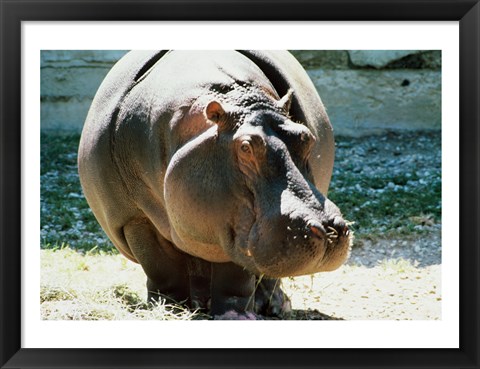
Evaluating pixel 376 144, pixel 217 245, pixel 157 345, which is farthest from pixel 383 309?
pixel 376 144

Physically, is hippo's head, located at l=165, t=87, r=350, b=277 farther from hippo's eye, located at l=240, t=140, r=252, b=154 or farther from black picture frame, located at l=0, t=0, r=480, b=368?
black picture frame, located at l=0, t=0, r=480, b=368

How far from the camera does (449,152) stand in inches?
180

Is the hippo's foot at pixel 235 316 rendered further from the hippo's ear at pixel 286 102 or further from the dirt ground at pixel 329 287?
the hippo's ear at pixel 286 102

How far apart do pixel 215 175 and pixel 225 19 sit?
795 millimetres

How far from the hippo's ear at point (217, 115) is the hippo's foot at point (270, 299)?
1.14 meters

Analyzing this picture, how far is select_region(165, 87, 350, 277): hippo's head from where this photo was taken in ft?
14.8

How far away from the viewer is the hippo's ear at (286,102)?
16.2ft

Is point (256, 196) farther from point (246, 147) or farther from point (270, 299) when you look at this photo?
point (270, 299)

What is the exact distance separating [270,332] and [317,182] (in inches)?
62.3

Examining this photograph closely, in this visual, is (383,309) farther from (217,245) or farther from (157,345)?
(157,345)

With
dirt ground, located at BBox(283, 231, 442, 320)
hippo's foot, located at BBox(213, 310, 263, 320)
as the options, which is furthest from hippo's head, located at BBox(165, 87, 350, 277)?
dirt ground, located at BBox(283, 231, 442, 320)

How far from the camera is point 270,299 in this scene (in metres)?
5.59

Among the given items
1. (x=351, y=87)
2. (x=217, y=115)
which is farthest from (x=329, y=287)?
(x=351, y=87)

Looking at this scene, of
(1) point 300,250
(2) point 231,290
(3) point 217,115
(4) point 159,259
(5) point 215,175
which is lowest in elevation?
(2) point 231,290
